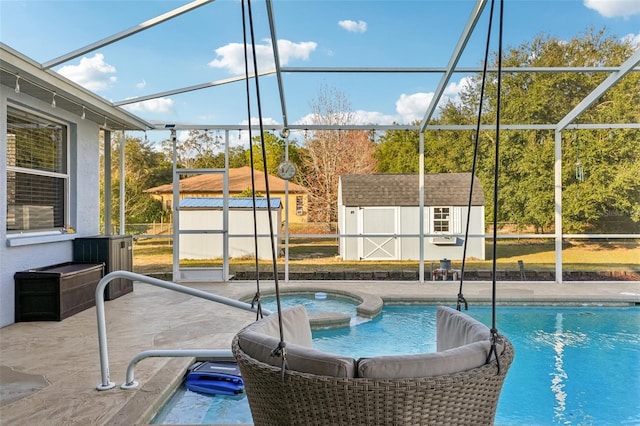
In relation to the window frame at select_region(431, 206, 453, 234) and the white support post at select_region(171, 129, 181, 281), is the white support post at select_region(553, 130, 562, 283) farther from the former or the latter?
the white support post at select_region(171, 129, 181, 281)

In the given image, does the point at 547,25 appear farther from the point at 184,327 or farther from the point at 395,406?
the point at 395,406

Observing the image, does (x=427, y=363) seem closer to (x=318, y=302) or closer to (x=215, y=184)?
(x=318, y=302)

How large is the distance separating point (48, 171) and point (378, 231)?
514 centimetres

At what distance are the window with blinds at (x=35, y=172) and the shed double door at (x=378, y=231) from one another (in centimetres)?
469

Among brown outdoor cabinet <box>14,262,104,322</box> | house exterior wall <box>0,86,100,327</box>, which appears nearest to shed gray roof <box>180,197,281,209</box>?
house exterior wall <box>0,86,100,327</box>

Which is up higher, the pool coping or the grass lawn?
the grass lawn

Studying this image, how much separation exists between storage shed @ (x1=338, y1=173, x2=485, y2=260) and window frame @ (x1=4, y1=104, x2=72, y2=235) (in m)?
4.29

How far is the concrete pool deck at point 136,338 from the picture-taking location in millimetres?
2611

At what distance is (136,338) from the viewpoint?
4.16 m

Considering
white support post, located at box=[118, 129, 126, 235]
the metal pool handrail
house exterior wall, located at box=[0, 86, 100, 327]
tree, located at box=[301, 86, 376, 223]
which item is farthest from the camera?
tree, located at box=[301, 86, 376, 223]

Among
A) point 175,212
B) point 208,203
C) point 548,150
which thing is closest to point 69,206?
point 175,212

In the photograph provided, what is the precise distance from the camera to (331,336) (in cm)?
491

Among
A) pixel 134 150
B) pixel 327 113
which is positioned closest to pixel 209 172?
pixel 134 150

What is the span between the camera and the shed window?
25.4 ft
